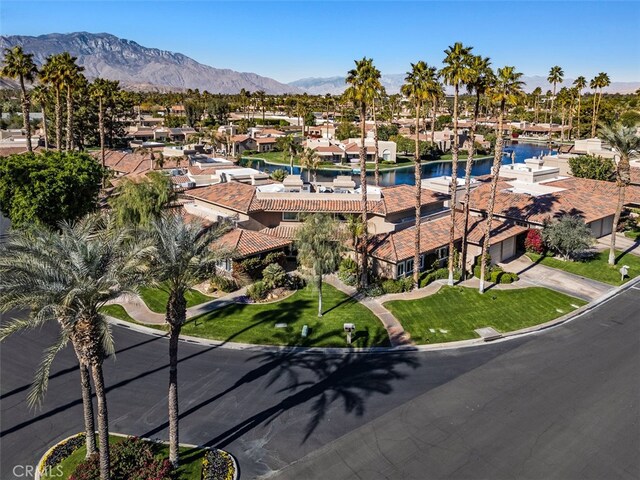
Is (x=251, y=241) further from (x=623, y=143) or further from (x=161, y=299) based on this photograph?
(x=623, y=143)

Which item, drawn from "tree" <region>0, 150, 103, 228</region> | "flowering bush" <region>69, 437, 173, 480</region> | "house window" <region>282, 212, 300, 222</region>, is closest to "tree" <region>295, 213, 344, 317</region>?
"house window" <region>282, 212, 300, 222</region>

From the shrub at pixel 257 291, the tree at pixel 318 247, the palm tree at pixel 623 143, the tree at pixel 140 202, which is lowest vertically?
the shrub at pixel 257 291

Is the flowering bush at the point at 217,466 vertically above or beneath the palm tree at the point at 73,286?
beneath

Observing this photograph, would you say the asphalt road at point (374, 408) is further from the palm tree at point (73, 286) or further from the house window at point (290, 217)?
the house window at point (290, 217)

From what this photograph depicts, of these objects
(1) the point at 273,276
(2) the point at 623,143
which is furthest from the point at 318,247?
(2) the point at 623,143

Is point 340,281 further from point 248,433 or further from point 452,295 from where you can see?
point 248,433

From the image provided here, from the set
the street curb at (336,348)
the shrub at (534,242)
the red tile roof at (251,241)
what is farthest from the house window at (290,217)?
the shrub at (534,242)
